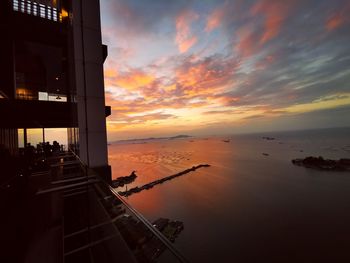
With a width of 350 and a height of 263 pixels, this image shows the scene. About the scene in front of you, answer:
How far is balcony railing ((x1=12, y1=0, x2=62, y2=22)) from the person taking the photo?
23.6 feet

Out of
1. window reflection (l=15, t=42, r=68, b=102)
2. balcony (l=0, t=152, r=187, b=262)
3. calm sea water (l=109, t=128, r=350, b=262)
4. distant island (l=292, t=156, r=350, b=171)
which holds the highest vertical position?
window reflection (l=15, t=42, r=68, b=102)

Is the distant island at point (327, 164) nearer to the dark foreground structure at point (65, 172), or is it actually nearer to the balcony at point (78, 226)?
the dark foreground structure at point (65, 172)

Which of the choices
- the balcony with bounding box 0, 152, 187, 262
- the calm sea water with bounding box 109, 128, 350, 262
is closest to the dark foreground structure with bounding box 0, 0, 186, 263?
the balcony with bounding box 0, 152, 187, 262

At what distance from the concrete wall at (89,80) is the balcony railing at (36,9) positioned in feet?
13.4

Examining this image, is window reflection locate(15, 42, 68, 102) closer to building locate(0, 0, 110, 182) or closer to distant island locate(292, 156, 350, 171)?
building locate(0, 0, 110, 182)

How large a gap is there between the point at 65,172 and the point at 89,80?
2.51 meters

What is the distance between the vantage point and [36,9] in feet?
24.0

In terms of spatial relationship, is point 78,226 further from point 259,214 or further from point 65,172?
point 259,214

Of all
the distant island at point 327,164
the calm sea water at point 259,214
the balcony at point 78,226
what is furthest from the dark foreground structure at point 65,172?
the distant island at point 327,164

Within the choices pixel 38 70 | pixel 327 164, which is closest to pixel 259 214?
pixel 38 70

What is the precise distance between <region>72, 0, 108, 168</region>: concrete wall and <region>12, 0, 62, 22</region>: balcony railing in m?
4.09

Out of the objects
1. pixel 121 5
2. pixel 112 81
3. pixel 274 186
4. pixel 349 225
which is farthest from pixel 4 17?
pixel 274 186

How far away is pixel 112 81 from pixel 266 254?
69.3 ft

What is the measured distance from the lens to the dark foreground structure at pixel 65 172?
1.90 metres
